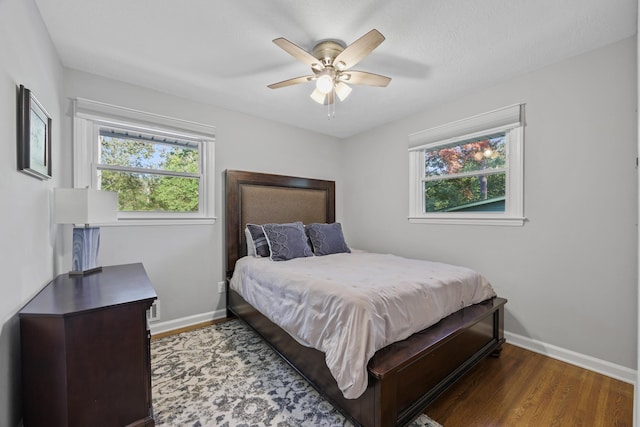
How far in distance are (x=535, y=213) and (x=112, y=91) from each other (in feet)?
13.0

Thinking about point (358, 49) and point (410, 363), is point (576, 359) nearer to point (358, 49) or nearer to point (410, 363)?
point (410, 363)

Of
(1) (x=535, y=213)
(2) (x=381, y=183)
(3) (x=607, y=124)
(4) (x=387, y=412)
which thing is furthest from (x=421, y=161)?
(4) (x=387, y=412)

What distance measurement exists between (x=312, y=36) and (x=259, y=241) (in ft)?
6.43

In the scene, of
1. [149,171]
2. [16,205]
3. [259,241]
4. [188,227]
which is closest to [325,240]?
[259,241]

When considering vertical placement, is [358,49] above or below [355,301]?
above

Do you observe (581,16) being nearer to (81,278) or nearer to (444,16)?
(444,16)

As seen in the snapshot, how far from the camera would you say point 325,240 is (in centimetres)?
321

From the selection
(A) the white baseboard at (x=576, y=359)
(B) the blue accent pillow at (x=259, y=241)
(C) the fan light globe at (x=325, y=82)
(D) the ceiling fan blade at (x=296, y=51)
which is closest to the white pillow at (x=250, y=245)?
(B) the blue accent pillow at (x=259, y=241)

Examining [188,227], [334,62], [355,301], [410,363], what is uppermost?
[334,62]

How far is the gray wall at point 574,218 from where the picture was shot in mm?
1938

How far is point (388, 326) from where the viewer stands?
5.03 feet

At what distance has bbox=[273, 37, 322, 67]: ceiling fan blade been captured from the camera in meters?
1.64

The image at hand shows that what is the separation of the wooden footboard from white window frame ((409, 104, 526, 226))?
2.82 ft

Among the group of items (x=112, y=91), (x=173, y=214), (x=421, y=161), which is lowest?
(x=173, y=214)
